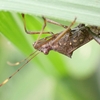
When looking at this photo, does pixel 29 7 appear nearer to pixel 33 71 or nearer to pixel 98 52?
pixel 98 52

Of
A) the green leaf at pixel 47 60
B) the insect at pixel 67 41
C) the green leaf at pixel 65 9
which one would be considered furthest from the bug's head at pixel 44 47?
the green leaf at pixel 65 9

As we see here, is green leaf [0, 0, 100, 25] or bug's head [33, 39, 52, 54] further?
bug's head [33, 39, 52, 54]

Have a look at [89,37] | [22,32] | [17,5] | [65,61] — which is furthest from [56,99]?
[17,5]

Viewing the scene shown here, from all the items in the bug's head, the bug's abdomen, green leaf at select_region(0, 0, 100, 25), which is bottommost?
the bug's abdomen

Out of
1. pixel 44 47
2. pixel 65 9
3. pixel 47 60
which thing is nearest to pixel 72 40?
pixel 44 47

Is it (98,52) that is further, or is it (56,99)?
(56,99)

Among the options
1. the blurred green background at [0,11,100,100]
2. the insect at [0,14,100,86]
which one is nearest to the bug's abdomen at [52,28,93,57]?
the insect at [0,14,100,86]

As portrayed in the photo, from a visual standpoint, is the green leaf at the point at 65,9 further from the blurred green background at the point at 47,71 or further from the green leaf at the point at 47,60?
the blurred green background at the point at 47,71

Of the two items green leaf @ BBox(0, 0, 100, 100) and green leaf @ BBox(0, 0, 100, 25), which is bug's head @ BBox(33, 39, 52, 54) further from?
green leaf @ BBox(0, 0, 100, 25)
